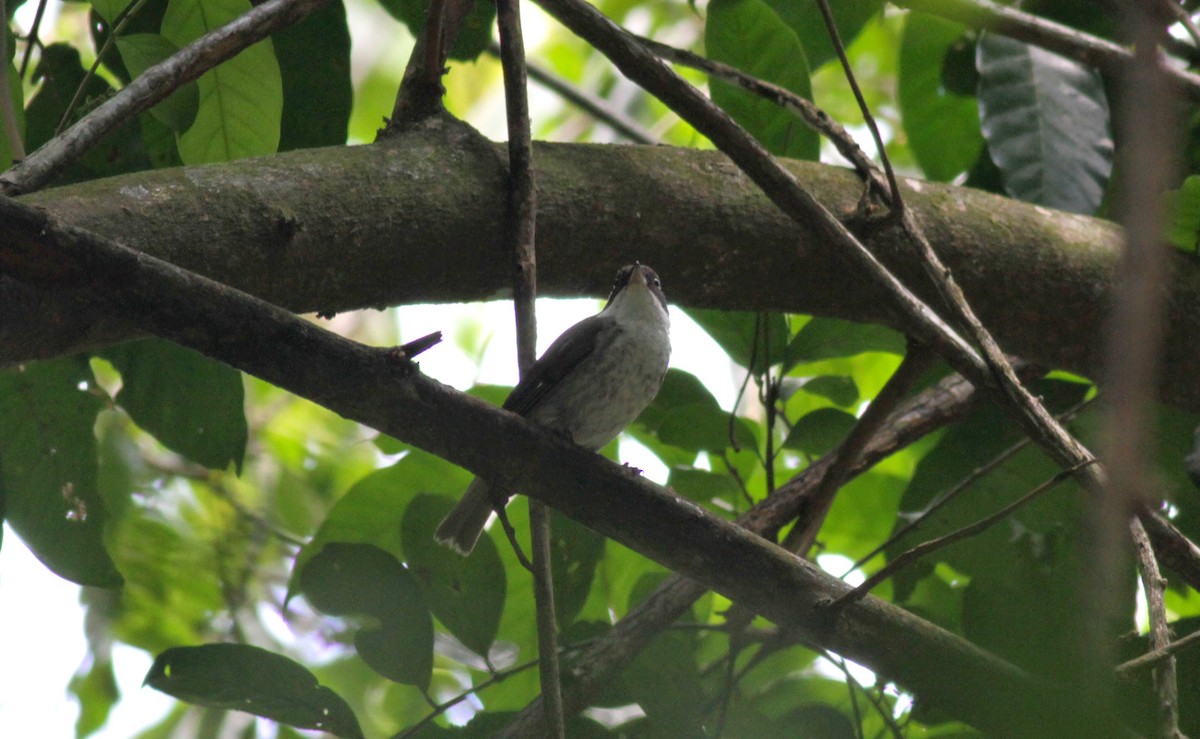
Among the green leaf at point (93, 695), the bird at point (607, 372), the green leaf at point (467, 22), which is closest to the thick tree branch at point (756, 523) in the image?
the bird at point (607, 372)

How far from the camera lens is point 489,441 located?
1.99 m

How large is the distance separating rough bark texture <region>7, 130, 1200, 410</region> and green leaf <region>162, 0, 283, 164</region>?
0.32 m

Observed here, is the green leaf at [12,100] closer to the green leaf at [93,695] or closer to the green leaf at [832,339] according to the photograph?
the green leaf at [832,339]

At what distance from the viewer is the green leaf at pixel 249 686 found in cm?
238

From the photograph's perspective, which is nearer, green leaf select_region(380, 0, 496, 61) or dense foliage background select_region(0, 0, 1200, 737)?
dense foliage background select_region(0, 0, 1200, 737)

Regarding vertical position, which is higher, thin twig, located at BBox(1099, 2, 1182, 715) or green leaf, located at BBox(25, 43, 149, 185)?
green leaf, located at BBox(25, 43, 149, 185)

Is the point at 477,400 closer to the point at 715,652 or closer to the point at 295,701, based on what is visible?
the point at 295,701

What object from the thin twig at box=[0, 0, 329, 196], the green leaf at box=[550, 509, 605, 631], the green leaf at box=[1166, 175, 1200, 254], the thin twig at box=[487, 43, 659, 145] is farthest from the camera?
the thin twig at box=[487, 43, 659, 145]

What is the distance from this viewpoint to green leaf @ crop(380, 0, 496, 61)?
10.7 feet

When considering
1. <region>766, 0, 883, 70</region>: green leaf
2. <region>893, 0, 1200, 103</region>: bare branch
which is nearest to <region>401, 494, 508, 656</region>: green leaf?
<region>893, 0, 1200, 103</region>: bare branch

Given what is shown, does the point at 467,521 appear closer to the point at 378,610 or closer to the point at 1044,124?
the point at 378,610

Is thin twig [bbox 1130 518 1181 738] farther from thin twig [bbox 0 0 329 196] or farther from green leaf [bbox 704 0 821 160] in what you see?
thin twig [bbox 0 0 329 196]

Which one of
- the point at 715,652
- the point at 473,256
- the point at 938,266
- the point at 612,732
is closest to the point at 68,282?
the point at 473,256

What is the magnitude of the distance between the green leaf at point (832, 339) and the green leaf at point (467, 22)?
1.30 meters
